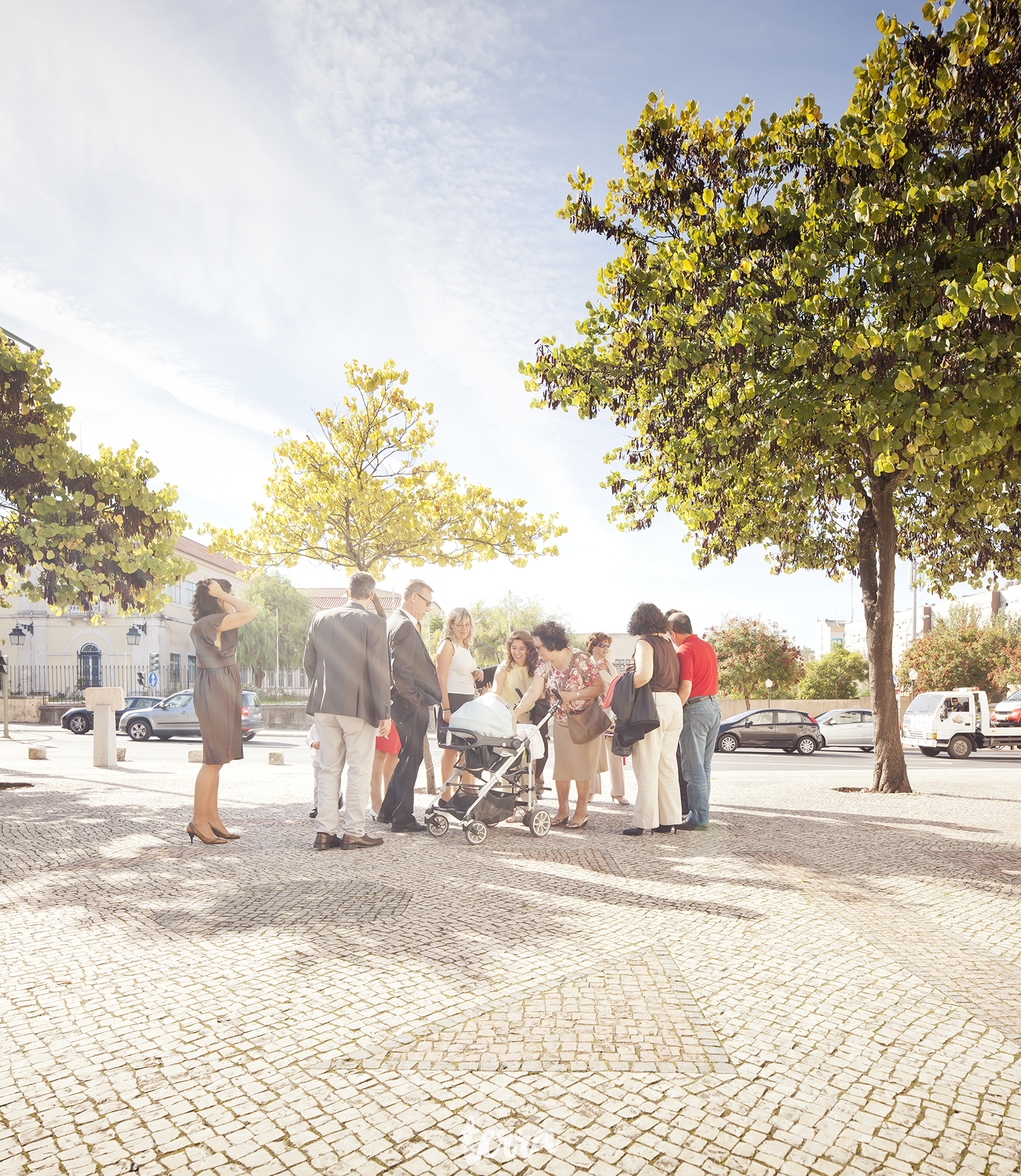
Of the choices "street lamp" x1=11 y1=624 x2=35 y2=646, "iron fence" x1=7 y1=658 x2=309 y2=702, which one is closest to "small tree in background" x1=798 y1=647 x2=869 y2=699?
"iron fence" x1=7 y1=658 x2=309 y2=702

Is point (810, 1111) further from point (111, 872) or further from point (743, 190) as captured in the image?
point (743, 190)

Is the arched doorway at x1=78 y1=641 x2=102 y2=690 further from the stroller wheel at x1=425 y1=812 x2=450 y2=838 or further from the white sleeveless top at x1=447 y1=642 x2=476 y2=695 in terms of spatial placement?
the stroller wheel at x1=425 y1=812 x2=450 y2=838

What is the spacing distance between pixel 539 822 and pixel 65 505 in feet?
26.9

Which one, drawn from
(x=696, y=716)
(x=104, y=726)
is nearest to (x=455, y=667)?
(x=696, y=716)

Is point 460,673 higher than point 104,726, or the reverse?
point 460,673

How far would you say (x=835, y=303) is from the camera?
8938 millimetres

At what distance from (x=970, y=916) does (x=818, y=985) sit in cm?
185

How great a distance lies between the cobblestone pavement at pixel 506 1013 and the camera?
2.36 meters

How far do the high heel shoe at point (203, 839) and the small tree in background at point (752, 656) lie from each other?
38.9 meters

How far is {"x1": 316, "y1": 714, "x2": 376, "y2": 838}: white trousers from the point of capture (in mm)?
6543

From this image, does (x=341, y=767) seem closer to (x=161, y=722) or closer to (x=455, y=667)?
(x=455, y=667)

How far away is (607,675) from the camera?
8609mm

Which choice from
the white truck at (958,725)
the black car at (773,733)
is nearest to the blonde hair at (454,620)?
the black car at (773,733)

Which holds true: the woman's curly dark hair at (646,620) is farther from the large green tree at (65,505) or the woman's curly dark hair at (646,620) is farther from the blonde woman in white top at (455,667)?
the large green tree at (65,505)
